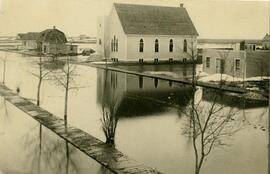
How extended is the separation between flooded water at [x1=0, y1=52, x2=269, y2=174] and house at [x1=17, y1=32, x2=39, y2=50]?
95 millimetres

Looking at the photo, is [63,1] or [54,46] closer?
[63,1]

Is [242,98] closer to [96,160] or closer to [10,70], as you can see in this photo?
[96,160]

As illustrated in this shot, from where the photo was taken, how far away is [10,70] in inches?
98.3

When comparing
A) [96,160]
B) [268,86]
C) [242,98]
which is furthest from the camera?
[242,98]

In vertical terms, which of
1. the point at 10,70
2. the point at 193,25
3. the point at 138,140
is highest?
the point at 193,25

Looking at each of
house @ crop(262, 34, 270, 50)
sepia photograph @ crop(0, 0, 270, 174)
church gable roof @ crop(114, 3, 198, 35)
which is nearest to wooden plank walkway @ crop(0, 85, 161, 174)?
sepia photograph @ crop(0, 0, 270, 174)

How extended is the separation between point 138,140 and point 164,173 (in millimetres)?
300

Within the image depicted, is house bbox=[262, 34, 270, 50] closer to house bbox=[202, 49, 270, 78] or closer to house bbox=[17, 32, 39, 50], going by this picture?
house bbox=[202, 49, 270, 78]

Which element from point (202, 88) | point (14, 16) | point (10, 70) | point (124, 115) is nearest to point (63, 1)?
point (14, 16)

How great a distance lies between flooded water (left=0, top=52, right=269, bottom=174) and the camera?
8.54 ft

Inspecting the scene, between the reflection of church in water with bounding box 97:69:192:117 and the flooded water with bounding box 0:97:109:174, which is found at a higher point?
the reflection of church in water with bounding box 97:69:192:117

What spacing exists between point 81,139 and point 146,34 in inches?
34.3

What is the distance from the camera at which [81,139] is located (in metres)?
2.70

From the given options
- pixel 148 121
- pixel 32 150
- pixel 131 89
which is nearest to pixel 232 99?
pixel 148 121
